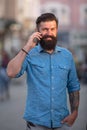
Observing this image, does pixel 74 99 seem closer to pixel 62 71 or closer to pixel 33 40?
pixel 62 71

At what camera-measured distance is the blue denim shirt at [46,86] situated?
4.20 meters

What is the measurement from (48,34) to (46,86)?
1.43 ft

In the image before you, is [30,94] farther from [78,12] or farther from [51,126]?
[78,12]

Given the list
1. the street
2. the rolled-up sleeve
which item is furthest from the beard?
the street

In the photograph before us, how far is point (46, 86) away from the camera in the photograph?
13.8ft

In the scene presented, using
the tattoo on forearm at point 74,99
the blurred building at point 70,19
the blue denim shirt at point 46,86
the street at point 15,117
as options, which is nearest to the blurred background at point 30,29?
the blurred building at point 70,19

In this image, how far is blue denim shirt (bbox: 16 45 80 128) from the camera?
420 cm

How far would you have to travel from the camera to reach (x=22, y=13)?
1544 inches

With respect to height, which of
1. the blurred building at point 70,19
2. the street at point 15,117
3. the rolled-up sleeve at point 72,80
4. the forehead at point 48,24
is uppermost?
the forehead at point 48,24

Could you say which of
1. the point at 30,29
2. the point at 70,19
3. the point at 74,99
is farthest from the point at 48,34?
the point at 70,19

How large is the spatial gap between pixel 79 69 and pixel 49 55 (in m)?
20.5

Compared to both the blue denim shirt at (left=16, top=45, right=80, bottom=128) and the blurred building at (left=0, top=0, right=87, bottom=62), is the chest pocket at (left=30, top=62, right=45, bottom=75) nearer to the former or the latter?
the blue denim shirt at (left=16, top=45, right=80, bottom=128)

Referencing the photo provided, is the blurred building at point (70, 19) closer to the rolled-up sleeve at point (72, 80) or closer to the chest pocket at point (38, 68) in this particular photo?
the rolled-up sleeve at point (72, 80)

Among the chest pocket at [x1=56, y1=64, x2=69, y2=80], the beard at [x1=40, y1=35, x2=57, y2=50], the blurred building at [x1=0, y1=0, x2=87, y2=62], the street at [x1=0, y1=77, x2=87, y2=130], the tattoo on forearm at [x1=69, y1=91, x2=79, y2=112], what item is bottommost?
the blurred building at [x1=0, y1=0, x2=87, y2=62]
